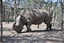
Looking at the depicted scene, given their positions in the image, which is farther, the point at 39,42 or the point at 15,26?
the point at 15,26

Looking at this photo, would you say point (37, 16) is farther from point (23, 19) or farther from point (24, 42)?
point (24, 42)

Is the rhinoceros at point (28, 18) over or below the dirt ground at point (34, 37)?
over

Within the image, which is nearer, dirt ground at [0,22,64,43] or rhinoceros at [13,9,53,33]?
dirt ground at [0,22,64,43]

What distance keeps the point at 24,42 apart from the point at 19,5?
20.4 feet

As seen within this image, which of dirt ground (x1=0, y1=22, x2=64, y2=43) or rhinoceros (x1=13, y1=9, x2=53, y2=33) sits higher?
rhinoceros (x1=13, y1=9, x2=53, y2=33)

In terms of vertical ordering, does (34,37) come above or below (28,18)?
below

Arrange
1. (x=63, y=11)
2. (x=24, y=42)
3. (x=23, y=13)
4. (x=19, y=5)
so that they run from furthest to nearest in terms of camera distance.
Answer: (x=19, y=5), (x=23, y=13), (x=63, y=11), (x=24, y=42)

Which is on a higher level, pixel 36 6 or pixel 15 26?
pixel 36 6

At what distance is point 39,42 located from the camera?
261 inches

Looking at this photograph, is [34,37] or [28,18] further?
[28,18]

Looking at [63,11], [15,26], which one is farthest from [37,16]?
[63,11]

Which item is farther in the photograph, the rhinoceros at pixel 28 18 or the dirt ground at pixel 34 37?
the rhinoceros at pixel 28 18

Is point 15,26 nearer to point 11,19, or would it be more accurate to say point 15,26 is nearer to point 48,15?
point 48,15

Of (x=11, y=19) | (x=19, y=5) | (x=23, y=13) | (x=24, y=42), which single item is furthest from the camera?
(x=11, y=19)
